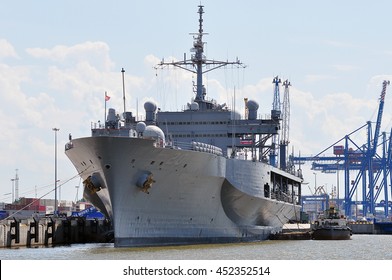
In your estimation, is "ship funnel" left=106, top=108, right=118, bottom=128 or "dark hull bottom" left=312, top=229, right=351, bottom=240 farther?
"dark hull bottom" left=312, top=229, right=351, bottom=240

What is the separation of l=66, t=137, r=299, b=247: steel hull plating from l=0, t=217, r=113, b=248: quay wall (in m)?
5.47

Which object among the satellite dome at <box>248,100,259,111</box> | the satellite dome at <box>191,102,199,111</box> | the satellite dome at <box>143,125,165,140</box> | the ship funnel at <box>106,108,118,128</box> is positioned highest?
the satellite dome at <box>248,100,259,111</box>

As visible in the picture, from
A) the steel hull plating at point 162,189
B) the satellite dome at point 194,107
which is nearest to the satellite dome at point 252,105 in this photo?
the satellite dome at point 194,107

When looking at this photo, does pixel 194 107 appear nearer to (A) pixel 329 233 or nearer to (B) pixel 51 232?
Answer: (B) pixel 51 232

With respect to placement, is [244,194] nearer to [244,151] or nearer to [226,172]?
[226,172]

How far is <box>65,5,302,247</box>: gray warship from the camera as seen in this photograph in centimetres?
3853

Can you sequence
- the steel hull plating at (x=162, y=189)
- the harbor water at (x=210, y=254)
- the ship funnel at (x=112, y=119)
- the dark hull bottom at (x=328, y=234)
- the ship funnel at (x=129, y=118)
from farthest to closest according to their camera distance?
the dark hull bottom at (x=328, y=234) < the ship funnel at (x=129, y=118) < the ship funnel at (x=112, y=119) < the steel hull plating at (x=162, y=189) < the harbor water at (x=210, y=254)

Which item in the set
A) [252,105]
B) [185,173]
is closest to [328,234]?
[252,105]

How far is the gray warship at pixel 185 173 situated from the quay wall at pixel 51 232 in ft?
16.5

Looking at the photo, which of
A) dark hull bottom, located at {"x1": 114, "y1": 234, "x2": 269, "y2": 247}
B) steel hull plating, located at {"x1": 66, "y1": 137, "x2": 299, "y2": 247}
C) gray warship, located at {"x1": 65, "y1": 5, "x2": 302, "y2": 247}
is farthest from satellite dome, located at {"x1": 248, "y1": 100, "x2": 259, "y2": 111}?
dark hull bottom, located at {"x1": 114, "y1": 234, "x2": 269, "y2": 247}

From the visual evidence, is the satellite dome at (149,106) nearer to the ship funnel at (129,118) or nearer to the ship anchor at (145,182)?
the ship funnel at (129,118)

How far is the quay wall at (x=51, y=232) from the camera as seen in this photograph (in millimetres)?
48250

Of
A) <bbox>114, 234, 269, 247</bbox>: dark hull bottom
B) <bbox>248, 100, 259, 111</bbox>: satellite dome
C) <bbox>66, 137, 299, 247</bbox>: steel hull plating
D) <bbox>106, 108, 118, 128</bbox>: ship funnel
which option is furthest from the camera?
<bbox>248, 100, 259, 111</bbox>: satellite dome

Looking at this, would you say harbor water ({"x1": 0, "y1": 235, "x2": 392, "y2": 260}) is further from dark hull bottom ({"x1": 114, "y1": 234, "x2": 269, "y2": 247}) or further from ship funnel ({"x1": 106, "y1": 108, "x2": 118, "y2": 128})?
ship funnel ({"x1": 106, "y1": 108, "x2": 118, "y2": 128})
